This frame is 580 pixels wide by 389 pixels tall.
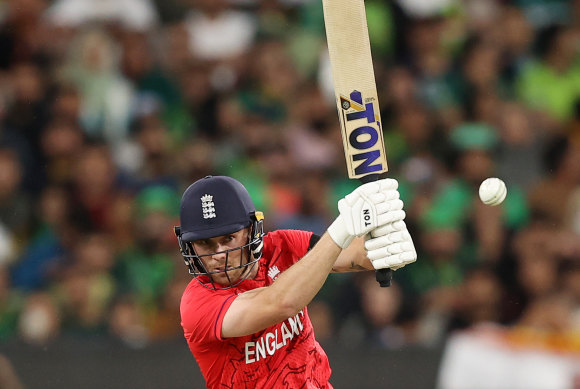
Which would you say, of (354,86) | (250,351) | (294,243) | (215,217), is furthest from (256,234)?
(354,86)

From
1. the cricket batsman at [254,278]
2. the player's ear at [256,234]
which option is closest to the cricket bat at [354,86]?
the cricket batsman at [254,278]

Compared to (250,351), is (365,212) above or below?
above

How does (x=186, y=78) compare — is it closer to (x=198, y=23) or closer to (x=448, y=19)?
(x=198, y=23)

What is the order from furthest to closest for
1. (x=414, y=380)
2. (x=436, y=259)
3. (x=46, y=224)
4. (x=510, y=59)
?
(x=510, y=59)
(x=46, y=224)
(x=436, y=259)
(x=414, y=380)

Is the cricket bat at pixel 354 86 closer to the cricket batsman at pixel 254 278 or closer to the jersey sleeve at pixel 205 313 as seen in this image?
the cricket batsman at pixel 254 278

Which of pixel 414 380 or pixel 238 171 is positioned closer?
pixel 414 380

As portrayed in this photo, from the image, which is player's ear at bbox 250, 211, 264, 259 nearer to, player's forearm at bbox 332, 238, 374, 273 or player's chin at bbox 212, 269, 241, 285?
player's chin at bbox 212, 269, 241, 285

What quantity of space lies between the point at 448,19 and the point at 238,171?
2.41m

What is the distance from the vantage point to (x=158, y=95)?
26.8ft

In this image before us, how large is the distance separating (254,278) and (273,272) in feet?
0.37

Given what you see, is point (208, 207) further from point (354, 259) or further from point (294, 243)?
point (354, 259)

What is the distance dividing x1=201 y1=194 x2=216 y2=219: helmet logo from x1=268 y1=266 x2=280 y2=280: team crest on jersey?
456 millimetres

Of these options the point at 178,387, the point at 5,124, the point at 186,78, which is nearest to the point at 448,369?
the point at 178,387

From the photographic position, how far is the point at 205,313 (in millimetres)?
3678
